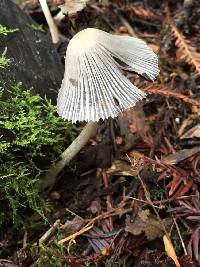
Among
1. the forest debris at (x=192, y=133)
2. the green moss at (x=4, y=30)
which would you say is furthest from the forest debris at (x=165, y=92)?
the green moss at (x=4, y=30)

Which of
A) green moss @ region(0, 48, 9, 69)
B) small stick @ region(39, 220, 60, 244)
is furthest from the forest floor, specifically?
green moss @ region(0, 48, 9, 69)

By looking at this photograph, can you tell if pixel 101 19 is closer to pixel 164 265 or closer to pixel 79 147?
pixel 79 147

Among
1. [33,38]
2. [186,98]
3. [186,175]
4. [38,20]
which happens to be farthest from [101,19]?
[186,175]

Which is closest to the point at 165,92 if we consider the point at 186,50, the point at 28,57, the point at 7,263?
the point at 186,50

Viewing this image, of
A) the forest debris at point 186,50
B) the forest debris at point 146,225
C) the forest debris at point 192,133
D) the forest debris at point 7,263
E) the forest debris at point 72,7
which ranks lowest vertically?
the forest debris at point 146,225

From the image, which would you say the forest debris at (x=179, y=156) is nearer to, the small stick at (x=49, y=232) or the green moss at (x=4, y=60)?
the small stick at (x=49, y=232)

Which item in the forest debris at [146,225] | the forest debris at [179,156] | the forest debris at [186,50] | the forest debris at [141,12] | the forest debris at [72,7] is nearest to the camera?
the forest debris at [146,225]
